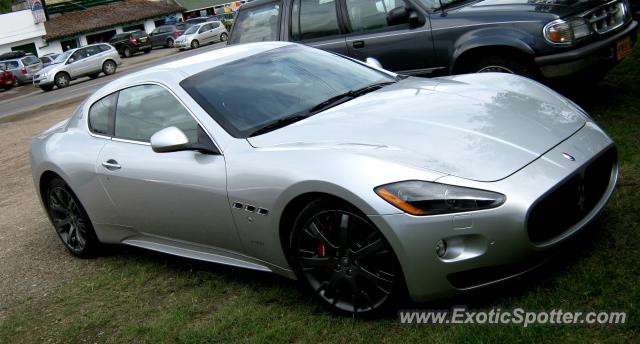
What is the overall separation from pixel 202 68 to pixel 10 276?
2445mm

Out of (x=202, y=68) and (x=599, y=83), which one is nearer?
(x=202, y=68)

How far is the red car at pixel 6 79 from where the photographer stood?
1407 inches

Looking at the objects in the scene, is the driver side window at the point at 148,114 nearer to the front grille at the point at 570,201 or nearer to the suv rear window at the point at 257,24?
the front grille at the point at 570,201

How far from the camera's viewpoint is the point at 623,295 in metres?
3.28

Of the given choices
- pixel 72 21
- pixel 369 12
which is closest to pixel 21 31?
pixel 72 21

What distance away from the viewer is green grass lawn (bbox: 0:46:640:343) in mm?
3300

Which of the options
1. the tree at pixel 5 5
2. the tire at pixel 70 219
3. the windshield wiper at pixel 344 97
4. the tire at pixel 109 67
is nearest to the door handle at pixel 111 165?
the tire at pixel 70 219

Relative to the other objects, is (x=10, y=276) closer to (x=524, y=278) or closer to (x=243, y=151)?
(x=243, y=151)

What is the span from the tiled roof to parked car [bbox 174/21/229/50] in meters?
20.5

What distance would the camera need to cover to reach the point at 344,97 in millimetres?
4465

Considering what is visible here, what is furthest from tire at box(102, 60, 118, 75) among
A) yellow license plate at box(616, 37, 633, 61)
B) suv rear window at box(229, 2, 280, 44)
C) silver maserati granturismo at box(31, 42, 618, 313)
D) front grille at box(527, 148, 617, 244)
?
front grille at box(527, 148, 617, 244)

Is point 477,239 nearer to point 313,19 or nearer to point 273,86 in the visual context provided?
point 273,86

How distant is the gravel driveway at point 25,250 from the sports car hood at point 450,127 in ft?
7.80

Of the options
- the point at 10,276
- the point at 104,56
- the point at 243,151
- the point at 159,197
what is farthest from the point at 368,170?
the point at 104,56
